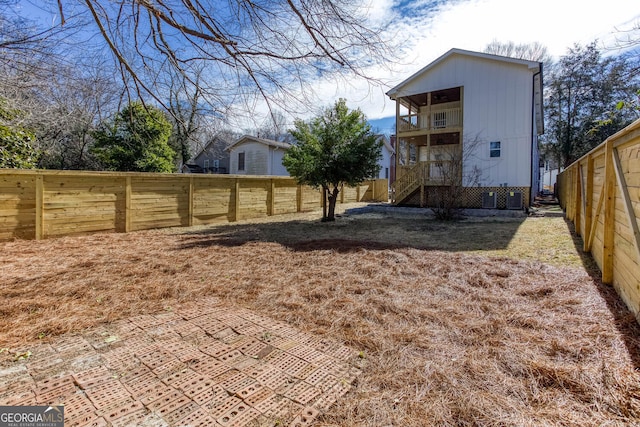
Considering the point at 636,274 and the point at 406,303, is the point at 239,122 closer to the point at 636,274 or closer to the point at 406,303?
the point at 406,303

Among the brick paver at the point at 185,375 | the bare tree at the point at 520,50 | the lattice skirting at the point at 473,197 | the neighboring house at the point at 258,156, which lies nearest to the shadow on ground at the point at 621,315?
the brick paver at the point at 185,375

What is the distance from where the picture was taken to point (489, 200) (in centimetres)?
1437

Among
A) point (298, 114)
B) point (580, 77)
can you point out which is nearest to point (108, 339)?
A: point (298, 114)

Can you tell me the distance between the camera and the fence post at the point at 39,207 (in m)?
7.11

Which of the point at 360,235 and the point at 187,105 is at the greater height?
the point at 187,105

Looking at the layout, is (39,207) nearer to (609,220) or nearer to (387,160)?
(609,220)

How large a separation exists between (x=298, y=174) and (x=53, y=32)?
7.78 m

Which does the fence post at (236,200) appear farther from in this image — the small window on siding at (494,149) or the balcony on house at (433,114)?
the small window on siding at (494,149)

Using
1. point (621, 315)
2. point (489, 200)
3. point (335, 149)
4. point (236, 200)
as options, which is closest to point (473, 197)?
point (489, 200)

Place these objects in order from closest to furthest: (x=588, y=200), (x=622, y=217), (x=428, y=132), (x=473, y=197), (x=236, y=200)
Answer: (x=622, y=217)
(x=588, y=200)
(x=236, y=200)
(x=473, y=197)
(x=428, y=132)

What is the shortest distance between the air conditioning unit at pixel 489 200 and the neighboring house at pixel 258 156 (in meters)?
13.2

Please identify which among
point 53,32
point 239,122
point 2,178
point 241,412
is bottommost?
point 241,412

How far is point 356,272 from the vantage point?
5.00 m

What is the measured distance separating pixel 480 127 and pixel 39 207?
1609cm
